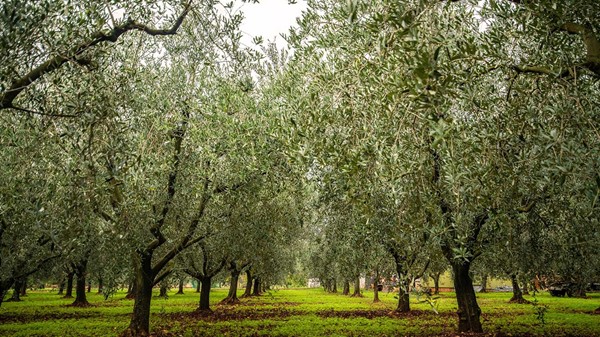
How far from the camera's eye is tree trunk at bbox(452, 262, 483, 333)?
59.9 ft

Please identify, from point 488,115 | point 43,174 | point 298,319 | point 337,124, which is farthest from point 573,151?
point 298,319

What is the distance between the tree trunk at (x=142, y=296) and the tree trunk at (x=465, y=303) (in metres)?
12.7

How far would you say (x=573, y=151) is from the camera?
5.17m

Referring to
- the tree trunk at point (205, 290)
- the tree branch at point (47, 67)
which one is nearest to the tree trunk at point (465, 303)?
the tree branch at point (47, 67)

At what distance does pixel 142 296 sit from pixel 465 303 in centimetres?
1348

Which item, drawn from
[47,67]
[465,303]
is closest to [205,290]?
[465,303]

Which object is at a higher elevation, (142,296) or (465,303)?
(142,296)

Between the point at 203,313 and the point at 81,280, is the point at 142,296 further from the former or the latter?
the point at 81,280

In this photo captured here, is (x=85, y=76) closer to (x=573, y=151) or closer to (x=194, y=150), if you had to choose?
(x=194, y=150)

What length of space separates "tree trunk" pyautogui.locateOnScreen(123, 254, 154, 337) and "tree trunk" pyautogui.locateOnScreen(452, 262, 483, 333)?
499 inches

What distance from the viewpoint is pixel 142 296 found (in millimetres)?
18141

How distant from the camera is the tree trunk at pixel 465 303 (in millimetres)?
18266

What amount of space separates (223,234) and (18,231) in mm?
7811

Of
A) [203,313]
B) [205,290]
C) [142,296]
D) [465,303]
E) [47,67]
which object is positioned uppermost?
[47,67]
